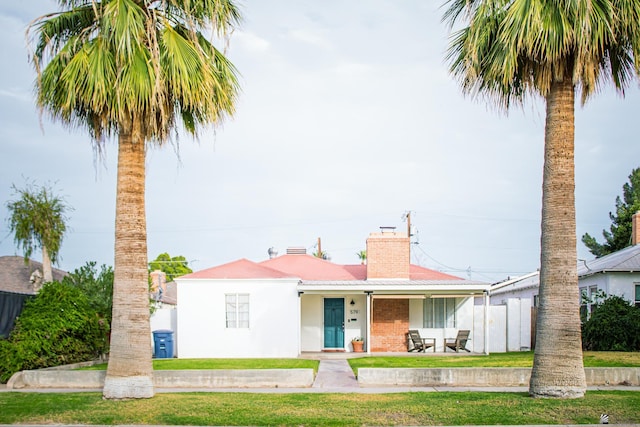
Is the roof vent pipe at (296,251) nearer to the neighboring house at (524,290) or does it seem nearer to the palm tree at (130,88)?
the neighboring house at (524,290)

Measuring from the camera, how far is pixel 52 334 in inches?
741

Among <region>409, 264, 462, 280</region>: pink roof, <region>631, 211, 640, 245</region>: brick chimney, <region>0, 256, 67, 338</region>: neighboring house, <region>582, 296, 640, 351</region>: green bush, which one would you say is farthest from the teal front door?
<region>631, 211, 640, 245</region>: brick chimney

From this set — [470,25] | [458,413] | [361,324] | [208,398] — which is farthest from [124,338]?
[361,324]

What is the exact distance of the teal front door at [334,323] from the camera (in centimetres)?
2823

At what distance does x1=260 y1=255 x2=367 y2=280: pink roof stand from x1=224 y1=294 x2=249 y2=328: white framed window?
10.8ft

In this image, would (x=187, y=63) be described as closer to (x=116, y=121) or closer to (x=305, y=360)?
(x=116, y=121)

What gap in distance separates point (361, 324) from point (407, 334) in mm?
1880

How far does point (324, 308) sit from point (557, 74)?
17.0m

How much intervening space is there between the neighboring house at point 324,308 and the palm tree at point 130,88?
12.7 m

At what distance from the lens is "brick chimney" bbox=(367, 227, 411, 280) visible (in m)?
27.6

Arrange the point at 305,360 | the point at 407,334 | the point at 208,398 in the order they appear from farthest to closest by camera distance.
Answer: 1. the point at 407,334
2. the point at 305,360
3. the point at 208,398

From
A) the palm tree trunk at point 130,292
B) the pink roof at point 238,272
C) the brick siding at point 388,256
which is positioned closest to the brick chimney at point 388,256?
the brick siding at point 388,256

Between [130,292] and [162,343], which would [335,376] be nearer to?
[130,292]

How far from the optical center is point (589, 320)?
963 inches
